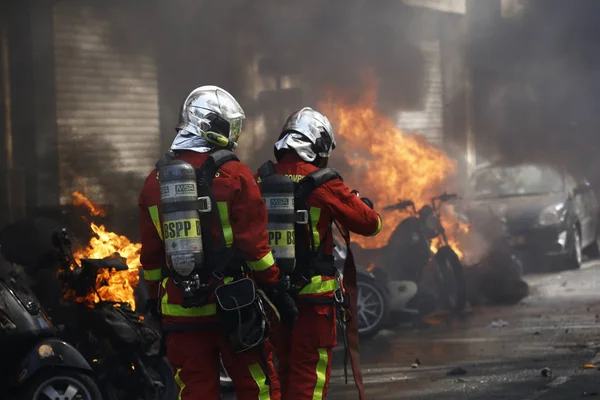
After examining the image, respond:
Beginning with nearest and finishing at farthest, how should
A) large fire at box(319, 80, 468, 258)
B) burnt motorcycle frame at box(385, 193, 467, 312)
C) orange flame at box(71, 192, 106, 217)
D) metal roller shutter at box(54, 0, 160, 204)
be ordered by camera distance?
burnt motorcycle frame at box(385, 193, 467, 312) < orange flame at box(71, 192, 106, 217) < metal roller shutter at box(54, 0, 160, 204) < large fire at box(319, 80, 468, 258)

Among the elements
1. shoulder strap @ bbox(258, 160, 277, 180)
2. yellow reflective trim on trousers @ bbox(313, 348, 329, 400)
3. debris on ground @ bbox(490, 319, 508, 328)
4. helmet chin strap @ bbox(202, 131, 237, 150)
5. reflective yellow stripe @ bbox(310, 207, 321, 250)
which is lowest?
debris on ground @ bbox(490, 319, 508, 328)

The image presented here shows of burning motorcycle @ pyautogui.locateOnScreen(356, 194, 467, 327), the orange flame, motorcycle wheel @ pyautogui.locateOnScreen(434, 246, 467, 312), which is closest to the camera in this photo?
burning motorcycle @ pyautogui.locateOnScreen(356, 194, 467, 327)

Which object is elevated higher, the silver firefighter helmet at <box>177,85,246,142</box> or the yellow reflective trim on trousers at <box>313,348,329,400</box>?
the silver firefighter helmet at <box>177,85,246,142</box>

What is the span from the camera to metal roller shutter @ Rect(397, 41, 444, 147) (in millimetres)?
15359

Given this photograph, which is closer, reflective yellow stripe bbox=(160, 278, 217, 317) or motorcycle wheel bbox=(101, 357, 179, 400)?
reflective yellow stripe bbox=(160, 278, 217, 317)

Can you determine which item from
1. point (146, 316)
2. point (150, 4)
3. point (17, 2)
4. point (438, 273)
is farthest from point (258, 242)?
point (150, 4)

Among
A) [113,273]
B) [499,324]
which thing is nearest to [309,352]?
[113,273]

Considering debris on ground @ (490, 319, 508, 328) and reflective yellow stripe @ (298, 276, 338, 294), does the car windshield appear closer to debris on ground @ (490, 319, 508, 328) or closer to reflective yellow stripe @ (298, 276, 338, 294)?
debris on ground @ (490, 319, 508, 328)

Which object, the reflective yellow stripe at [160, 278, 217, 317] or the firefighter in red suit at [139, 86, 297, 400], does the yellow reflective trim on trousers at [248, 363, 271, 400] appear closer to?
the firefighter in red suit at [139, 86, 297, 400]

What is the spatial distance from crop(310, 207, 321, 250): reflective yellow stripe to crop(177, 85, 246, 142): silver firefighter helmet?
637 millimetres

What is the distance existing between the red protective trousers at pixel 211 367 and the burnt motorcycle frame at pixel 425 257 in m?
5.81

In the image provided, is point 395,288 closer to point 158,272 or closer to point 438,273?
point 438,273

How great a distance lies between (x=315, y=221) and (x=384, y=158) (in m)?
8.43

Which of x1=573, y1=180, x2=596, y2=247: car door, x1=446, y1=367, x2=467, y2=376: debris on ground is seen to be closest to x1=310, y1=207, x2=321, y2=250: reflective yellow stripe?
x1=446, y1=367, x2=467, y2=376: debris on ground
